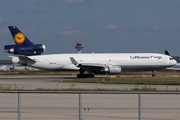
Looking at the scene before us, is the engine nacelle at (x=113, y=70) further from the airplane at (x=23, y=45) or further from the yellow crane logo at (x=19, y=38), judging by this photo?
the yellow crane logo at (x=19, y=38)

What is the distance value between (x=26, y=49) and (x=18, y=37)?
2.58 m

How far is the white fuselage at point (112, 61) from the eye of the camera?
141 feet

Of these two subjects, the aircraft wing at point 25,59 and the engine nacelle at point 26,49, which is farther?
the engine nacelle at point 26,49

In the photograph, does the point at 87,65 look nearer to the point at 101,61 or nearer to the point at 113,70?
the point at 101,61

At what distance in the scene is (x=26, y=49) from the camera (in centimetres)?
4484

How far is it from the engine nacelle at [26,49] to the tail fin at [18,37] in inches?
33.0

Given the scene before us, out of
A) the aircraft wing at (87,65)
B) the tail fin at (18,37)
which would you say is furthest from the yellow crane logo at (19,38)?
the aircraft wing at (87,65)

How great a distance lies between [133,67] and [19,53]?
19077 mm
